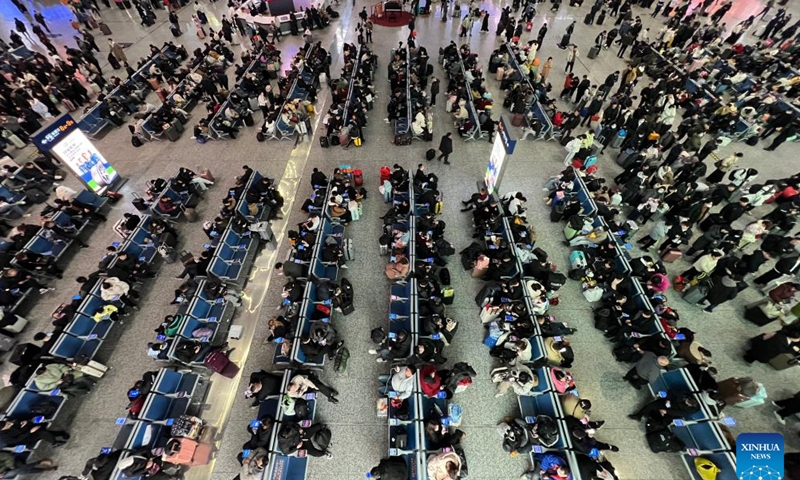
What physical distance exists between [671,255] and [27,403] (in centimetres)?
1708

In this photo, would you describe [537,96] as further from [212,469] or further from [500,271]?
[212,469]

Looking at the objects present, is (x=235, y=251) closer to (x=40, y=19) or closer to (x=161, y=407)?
(x=161, y=407)

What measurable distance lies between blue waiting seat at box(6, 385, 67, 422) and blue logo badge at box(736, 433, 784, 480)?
13.6 m

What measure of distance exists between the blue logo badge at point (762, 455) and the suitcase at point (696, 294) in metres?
4.29

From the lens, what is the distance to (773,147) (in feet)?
46.8

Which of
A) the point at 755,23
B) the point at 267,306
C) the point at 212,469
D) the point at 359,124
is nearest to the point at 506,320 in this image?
the point at 267,306

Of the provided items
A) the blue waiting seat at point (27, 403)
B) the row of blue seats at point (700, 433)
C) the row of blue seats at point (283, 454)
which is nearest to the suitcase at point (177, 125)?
the blue waiting seat at point (27, 403)

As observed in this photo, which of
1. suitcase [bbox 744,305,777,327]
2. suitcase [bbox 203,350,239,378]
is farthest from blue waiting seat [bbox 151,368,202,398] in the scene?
suitcase [bbox 744,305,777,327]

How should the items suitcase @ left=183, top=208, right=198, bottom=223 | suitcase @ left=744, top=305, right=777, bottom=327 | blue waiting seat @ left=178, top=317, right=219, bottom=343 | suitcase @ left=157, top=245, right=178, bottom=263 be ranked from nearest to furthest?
1. blue waiting seat @ left=178, top=317, right=219, bottom=343
2. suitcase @ left=744, top=305, right=777, bottom=327
3. suitcase @ left=157, top=245, right=178, bottom=263
4. suitcase @ left=183, top=208, right=198, bottom=223

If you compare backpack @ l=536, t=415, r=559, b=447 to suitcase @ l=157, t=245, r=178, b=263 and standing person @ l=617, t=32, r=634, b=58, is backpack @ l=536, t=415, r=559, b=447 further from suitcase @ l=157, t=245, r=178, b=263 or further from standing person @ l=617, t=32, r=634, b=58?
standing person @ l=617, t=32, r=634, b=58

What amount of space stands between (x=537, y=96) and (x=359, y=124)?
9374mm

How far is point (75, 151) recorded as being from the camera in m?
11.2

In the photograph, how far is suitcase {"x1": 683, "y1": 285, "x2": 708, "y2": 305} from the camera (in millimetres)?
8711

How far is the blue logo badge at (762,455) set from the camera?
534cm
